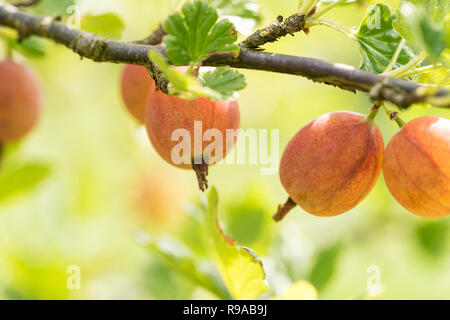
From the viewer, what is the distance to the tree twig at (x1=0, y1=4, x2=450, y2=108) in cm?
82

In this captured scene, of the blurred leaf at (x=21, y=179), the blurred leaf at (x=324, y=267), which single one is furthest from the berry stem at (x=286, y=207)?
the blurred leaf at (x=21, y=179)

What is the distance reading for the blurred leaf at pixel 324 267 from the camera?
1.67m

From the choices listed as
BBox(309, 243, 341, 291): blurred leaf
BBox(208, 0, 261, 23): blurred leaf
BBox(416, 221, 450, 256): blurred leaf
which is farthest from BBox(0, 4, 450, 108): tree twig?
BBox(416, 221, 450, 256): blurred leaf

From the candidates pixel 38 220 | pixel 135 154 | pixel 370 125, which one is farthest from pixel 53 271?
pixel 370 125

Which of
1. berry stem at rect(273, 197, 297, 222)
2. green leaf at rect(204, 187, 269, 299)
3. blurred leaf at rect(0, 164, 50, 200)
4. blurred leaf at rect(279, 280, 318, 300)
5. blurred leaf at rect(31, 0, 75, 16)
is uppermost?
blurred leaf at rect(31, 0, 75, 16)

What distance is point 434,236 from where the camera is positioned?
2361mm

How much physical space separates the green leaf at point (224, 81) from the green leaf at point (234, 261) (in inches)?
10.4

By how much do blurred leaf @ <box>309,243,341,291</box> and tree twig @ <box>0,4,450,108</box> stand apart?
90 centimetres

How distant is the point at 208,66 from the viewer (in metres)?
1.04

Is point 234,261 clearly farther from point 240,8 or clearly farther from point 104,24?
point 104,24

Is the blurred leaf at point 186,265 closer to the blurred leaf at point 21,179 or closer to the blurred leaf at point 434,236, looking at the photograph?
the blurred leaf at point 21,179

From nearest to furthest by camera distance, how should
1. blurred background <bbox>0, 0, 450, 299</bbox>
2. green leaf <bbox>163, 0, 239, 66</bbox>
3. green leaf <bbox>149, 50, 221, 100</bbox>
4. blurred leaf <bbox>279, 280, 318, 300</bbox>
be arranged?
green leaf <bbox>149, 50, 221, 100</bbox>, green leaf <bbox>163, 0, 239, 66</bbox>, blurred leaf <bbox>279, 280, 318, 300</bbox>, blurred background <bbox>0, 0, 450, 299</bbox>

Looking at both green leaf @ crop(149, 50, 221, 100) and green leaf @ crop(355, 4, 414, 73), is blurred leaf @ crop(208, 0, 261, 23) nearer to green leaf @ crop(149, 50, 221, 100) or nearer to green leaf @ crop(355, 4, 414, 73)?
green leaf @ crop(355, 4, 414, 73)

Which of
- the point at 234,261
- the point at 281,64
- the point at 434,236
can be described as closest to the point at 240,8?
the point at 281,64
